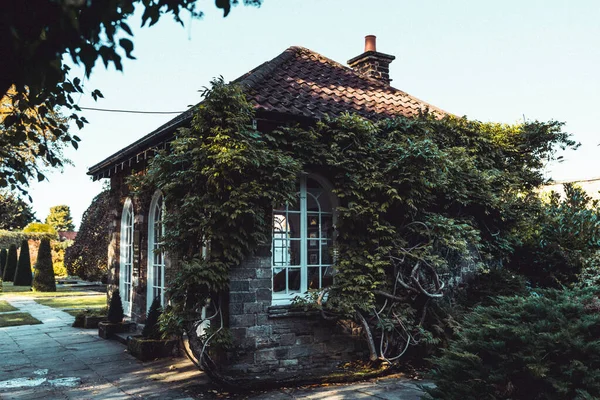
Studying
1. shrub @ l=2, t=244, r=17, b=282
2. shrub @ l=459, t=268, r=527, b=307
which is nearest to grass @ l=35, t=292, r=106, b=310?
shrub @ l=2, t=244, r=17, b=282

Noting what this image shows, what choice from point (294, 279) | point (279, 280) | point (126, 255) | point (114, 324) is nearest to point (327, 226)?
point (294, 279)

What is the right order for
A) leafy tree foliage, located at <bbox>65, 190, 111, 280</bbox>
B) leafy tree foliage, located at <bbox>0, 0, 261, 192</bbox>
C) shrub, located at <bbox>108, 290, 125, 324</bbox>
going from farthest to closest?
1. leafy tree foliage, located at <bbox>65, 190, 111, 280</bbox>
2. shrub, located at <bbox>108, 290, 125, 324</bbox>
3. leafy tree foliage, located at <bbox>0, 0, 261, 192</bbox>

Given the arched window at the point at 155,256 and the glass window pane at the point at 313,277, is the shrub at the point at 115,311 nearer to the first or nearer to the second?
the arched window at the point at 155,256

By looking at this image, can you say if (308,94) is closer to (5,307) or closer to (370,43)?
(370,43)

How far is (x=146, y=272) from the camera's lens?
10641 millimetres

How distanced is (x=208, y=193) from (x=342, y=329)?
3.04 m

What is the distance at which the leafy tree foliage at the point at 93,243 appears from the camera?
79.7 feet

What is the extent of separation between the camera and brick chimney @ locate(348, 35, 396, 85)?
12.0m

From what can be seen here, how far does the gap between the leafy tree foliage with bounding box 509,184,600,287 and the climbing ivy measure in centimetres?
88

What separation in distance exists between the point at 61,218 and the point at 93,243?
53538 mm

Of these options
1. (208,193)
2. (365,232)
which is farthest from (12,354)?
(365,232)

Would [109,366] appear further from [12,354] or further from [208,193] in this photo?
[208,193]

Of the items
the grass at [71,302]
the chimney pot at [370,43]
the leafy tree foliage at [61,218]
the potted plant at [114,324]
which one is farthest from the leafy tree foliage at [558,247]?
the leafy tree foliage at [61,218]

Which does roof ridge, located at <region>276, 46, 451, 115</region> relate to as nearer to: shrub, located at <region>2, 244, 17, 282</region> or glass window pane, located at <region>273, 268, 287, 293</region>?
glass window pane, located at <region>273, 268, 287, 293</region>
